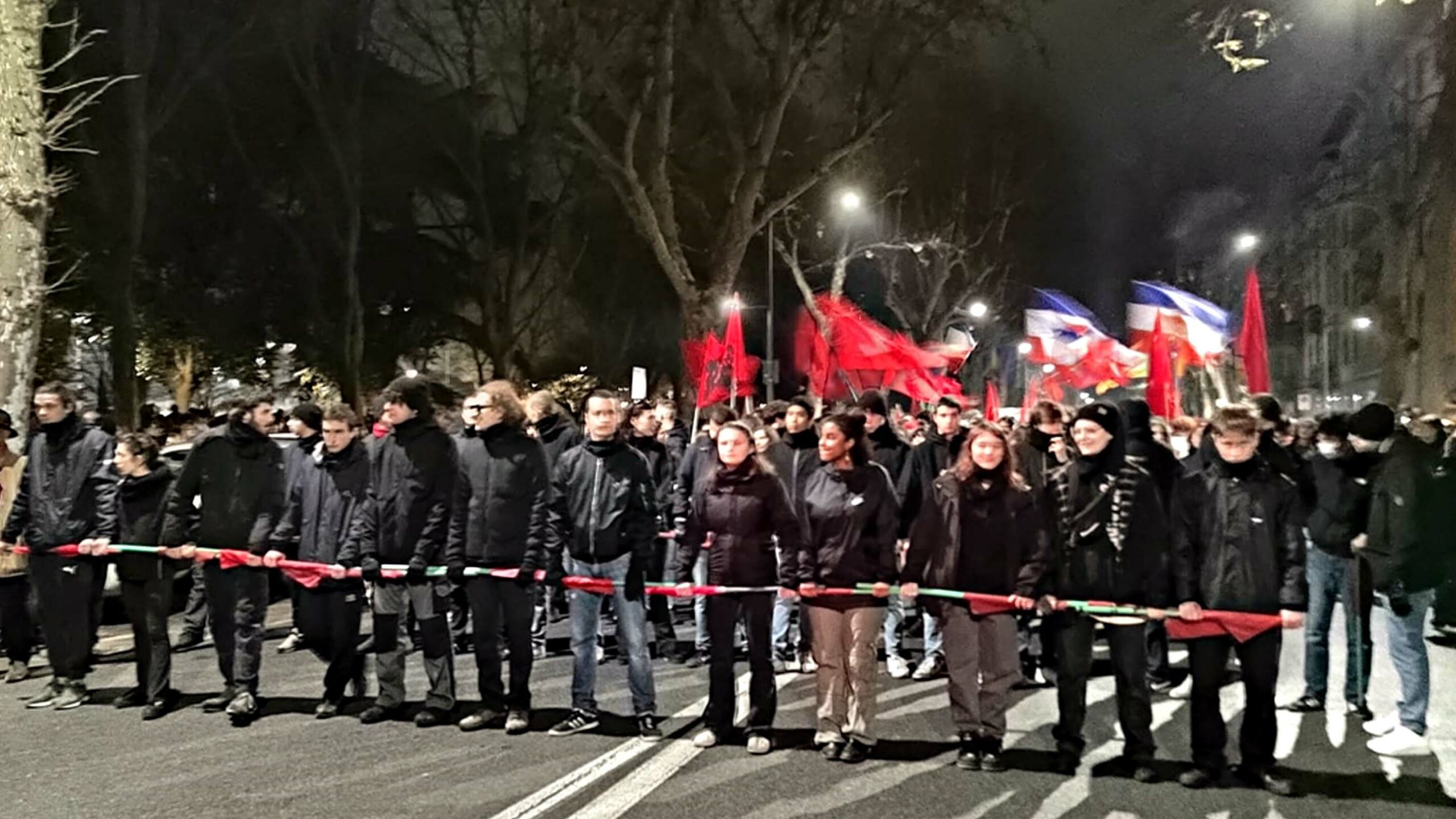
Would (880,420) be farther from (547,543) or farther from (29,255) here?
(29,255)

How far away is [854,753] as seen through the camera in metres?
6.70

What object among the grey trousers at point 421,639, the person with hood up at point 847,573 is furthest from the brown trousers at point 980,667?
the grey trousers at point 421,639

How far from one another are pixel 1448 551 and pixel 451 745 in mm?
5947

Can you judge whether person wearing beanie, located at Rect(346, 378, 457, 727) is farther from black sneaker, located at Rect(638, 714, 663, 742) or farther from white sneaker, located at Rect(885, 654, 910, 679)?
white sneaker, located at Rect(885, 654, 910, 679)

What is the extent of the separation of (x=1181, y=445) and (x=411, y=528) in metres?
7.35

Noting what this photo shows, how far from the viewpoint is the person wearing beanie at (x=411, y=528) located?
749cm

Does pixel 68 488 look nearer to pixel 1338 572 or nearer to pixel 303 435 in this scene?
pixel 303 435

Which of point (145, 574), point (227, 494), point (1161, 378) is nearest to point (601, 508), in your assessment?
point (227, 494)

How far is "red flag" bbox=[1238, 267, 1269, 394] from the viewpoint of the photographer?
448 inches

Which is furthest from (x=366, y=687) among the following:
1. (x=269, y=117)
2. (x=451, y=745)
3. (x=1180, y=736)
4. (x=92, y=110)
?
(x=269, y=117)

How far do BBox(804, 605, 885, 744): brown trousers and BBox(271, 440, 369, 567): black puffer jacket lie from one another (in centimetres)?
306

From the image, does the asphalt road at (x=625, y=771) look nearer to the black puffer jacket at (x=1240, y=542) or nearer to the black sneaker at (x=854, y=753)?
the black sneaker at (x=854, y=753)

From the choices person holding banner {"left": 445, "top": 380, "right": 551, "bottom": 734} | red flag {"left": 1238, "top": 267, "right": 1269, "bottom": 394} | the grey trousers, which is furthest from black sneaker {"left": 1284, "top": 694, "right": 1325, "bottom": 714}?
the grey trousers

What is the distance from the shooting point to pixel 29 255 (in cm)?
1088
